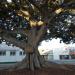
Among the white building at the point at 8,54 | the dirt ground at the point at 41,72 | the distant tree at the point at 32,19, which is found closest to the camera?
the dirt ground at the point at 41,72

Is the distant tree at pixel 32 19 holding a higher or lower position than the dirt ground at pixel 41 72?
higher

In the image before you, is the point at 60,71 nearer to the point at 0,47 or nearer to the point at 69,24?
the point at 69,24

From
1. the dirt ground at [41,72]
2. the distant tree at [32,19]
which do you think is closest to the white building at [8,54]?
the distant tree at [32,19]

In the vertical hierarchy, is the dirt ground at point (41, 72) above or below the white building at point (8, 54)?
below

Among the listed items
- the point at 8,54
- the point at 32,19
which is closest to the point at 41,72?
the point at 32,19

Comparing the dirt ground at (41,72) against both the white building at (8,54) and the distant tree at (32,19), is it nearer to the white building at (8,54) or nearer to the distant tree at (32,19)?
the distant tree at (32,19)

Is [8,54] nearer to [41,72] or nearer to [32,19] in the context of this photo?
[32,19]

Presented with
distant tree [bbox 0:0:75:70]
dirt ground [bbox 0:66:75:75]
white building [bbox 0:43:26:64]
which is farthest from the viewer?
white building [bbox 0:43:26:64]

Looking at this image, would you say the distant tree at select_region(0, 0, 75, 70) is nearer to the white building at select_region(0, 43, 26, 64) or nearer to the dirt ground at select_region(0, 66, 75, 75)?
the dirt ground at select_region(0, 66, 75, 75)

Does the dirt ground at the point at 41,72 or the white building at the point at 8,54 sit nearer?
the dirt ground at the point at 41,72

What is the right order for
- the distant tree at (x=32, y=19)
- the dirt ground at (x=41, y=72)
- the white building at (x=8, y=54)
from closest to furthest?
1. the dirt ground at (x=41, y=72)
2. the distant tree at (x=32, y=19)
3. the white building at (x=8, y=54)

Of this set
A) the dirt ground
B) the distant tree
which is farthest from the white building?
the dirt ground

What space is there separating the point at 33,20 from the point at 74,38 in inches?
301

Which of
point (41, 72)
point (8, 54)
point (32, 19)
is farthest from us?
point (8, 54)
